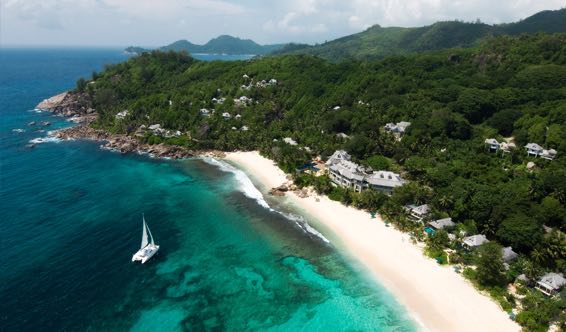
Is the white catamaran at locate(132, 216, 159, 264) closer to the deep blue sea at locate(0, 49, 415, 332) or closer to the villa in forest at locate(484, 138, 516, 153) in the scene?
the deep blue sea at locate(0, 49, 415, 332)

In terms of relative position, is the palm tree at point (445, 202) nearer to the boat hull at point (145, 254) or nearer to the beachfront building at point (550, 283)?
the beachfront building at point (550, 283)

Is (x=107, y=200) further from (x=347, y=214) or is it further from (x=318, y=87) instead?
(x=318, y=87)

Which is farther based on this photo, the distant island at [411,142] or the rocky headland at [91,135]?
the rocky headland at [91,135]

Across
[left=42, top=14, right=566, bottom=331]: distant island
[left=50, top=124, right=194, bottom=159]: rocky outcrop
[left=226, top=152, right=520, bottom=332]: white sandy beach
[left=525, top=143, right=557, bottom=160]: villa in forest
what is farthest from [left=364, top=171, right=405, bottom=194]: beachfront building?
[left=50, top=124, right=194, bottom=159]: rocky outcrop

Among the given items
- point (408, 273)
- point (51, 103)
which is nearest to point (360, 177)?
point (408, 273)

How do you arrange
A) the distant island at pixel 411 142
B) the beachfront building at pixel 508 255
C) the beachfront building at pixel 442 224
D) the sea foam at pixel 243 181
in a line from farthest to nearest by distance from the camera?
the sea foam at pixel 243 181 < the beachfront building at pixel 442 224 < the beachfront building at pixel 508 255 < the distant island at pixel 411 142

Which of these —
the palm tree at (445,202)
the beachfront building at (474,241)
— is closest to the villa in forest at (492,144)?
the palm tree at (445,202)
